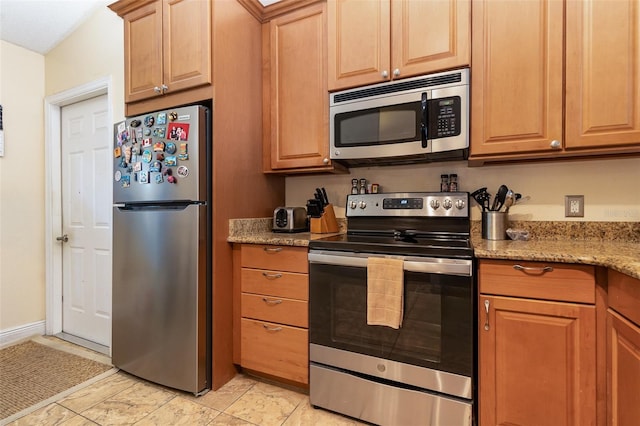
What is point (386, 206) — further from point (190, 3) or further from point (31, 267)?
point (31, 267)

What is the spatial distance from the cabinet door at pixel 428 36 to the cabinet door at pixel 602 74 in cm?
46

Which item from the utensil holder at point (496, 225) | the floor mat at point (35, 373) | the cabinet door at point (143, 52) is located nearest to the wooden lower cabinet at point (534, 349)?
Result: the utensil holder at point (496, 225)

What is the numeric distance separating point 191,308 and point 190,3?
5.92ft

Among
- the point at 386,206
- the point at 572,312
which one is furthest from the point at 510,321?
the point at 386,206

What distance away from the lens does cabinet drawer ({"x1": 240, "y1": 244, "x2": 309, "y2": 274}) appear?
1.72 metres

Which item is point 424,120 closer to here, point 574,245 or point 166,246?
point 574,245

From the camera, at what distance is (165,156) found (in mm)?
1824

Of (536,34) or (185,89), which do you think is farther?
(185,89)

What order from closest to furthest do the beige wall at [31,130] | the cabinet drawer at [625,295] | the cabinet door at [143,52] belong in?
the cabinet drawer at [625,295]
the cabinet door at [143,52]
the beige wall at [31,130]

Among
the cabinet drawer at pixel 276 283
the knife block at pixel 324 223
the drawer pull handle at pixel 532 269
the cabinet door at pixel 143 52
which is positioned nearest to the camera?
the drawer pull handle at pixel 532 269

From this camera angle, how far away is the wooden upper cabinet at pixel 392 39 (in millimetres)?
1616

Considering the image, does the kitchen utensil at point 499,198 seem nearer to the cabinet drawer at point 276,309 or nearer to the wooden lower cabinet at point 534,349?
the wooden lower cabinet at point 534,349

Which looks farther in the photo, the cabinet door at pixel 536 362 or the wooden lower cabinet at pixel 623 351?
the cabinet door at pixel 536 362

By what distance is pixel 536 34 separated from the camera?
1.49 meters
